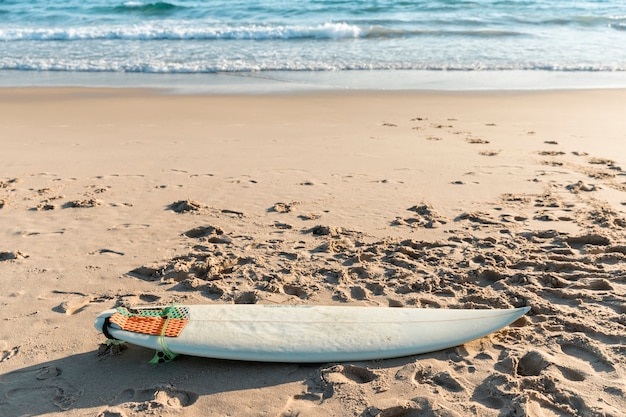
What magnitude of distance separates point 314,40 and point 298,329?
13.0 metres

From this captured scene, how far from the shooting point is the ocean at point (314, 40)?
11.2m

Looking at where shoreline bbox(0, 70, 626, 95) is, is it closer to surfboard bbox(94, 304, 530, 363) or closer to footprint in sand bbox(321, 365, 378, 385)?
surfboard bbox(94, 304, 530, 363)

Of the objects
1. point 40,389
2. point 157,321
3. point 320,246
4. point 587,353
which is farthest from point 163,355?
point 587,353

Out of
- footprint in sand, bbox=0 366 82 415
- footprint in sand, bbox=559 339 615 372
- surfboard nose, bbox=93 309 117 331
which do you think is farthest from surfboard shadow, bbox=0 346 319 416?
footprint in sand, bbox=559 339 615 372

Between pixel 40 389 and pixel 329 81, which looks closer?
pixel 40 389

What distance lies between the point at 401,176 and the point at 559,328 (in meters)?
2.54

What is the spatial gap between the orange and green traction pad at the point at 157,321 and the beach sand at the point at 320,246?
0.29 ft

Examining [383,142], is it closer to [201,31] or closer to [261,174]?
[261,174]

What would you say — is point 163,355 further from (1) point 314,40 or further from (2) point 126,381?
(1) point 314,40

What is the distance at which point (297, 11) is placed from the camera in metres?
18.6

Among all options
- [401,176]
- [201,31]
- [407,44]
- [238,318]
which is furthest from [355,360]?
[201,31]

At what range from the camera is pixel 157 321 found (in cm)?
294

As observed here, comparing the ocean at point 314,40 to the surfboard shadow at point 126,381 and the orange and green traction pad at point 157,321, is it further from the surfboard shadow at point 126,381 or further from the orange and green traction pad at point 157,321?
the surfboard shadow at point 126,381

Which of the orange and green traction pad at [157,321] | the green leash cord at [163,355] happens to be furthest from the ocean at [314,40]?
the green leash cord at [163,355]
